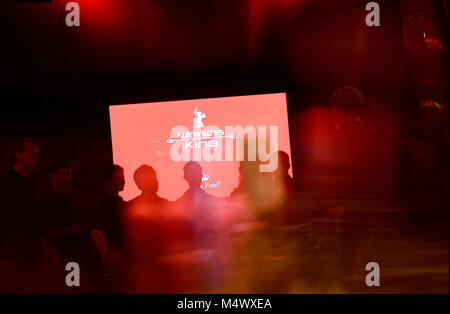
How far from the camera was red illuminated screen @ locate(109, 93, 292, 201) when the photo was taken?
3.03 meters

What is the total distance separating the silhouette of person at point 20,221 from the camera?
2.24 meters

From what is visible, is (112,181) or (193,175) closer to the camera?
(112,181)

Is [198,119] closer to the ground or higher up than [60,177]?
higher up

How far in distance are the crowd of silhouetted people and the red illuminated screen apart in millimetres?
560

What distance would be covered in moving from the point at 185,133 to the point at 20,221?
1.20 meters

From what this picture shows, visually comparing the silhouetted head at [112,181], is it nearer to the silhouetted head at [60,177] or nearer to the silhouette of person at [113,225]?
the silhouette of person at [113,225]

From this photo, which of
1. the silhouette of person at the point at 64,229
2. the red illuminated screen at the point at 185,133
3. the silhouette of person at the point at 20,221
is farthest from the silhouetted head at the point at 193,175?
the silhouette of person at the point at 20,221

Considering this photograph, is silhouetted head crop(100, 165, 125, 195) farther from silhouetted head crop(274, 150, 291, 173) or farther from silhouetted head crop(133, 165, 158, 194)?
silhouetted head crop(274, 150, 291, 173)

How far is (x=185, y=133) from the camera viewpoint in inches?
121

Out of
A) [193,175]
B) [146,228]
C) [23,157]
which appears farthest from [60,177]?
[193,175]

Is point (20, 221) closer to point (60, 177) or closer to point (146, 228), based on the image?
point (60, 177)

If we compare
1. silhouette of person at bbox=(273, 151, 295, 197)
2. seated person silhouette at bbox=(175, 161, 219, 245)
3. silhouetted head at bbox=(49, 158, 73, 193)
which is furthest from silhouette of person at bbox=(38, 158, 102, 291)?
silhouette of person at bbox=(273, 151, 295, 197)
